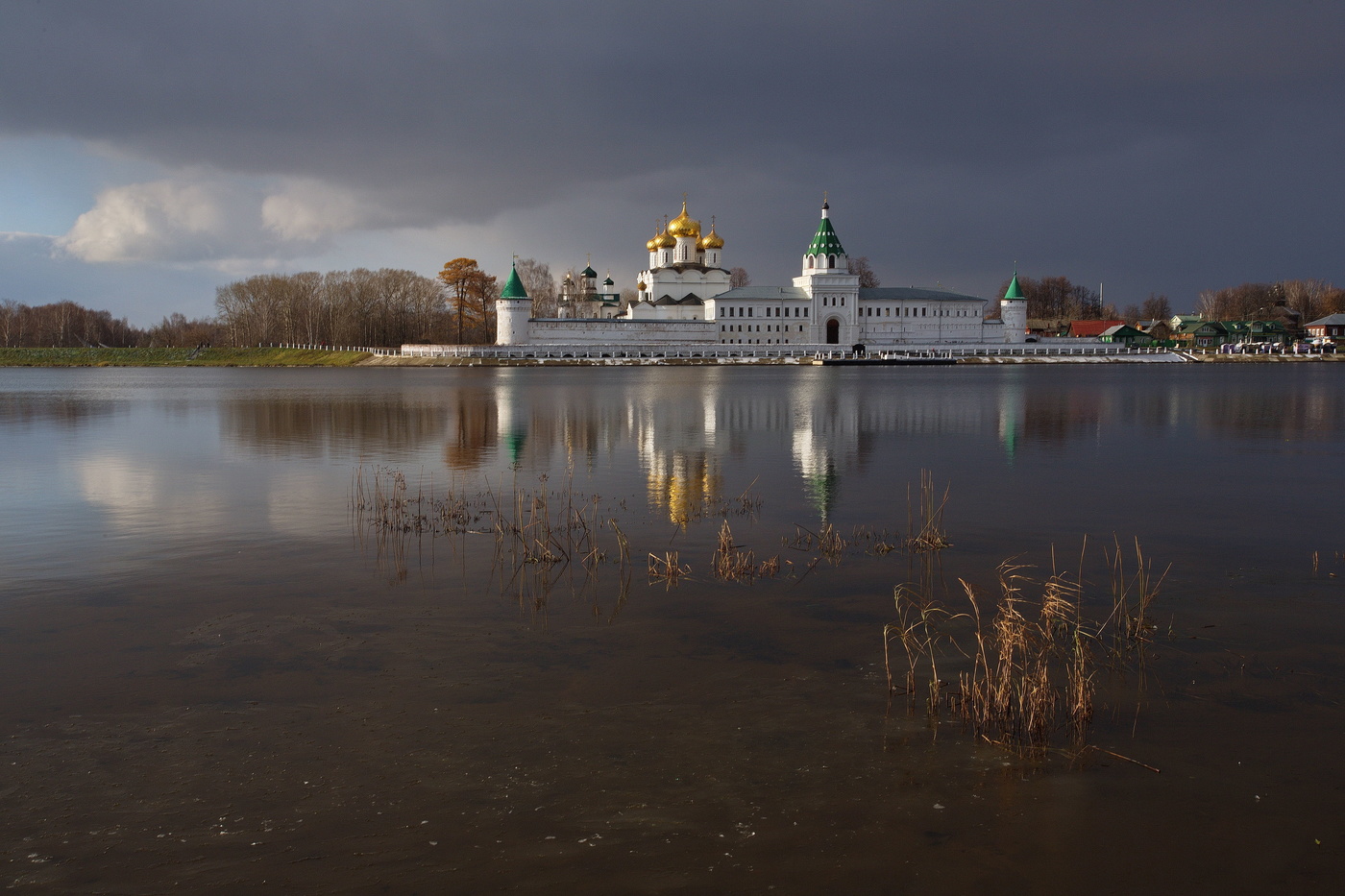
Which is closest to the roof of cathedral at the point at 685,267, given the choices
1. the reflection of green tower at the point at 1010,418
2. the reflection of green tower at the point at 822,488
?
the reflection of green tower at the point at 1010,418

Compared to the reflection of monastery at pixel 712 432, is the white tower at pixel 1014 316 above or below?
above

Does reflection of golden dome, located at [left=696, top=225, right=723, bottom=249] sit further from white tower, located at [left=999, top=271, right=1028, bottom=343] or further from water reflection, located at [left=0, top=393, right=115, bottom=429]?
water reflection, located at [left=0, top=393, right=115, bottom=429]

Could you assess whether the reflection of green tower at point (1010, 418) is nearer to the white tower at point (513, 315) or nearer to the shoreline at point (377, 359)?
the shoreline at point (377, 359)

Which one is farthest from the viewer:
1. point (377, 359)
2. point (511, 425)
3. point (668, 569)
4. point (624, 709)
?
point (377, 359)

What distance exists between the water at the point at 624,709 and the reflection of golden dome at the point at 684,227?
256 ft

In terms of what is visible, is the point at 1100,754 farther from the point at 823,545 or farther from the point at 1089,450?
the point at 1089,450

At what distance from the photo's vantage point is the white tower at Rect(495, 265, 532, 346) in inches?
3100

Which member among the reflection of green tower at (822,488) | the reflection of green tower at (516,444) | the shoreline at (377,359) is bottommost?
the reflection of green tower at (822,488)

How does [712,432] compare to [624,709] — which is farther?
[712,432]

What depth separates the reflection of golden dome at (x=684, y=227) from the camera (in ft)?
288

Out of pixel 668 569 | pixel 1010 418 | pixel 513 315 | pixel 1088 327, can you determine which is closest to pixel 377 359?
pixel 513 315

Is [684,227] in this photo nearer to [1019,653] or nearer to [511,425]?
[511,425]

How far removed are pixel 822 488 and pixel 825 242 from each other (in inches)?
3111

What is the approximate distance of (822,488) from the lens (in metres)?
12.8
